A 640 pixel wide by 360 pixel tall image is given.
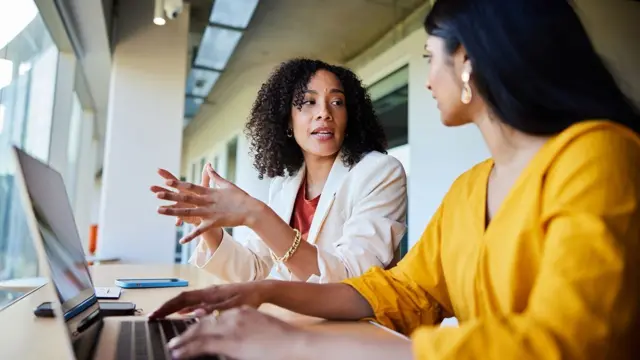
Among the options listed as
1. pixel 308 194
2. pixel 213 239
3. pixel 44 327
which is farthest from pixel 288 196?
pixel 44 327

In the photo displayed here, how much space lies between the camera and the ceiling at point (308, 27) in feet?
13.5

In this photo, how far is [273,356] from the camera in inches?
23.2

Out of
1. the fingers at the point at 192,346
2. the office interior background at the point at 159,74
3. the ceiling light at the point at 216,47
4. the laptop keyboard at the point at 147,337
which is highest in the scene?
the ceiling light at the point at 216,47

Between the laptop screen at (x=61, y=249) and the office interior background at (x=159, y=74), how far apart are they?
51.3 inches

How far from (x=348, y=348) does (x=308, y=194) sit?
121 cm

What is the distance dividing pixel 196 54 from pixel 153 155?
1.79 metres

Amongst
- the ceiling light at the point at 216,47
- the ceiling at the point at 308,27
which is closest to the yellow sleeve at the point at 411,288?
the ceiling at the point at 308,27

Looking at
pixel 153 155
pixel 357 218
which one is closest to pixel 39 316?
pixel 357 218

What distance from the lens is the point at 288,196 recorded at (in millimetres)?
1755

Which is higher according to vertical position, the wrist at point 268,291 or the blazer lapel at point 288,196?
the blazer lapel at point 288,196

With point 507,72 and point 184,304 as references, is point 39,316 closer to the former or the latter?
point 184,304

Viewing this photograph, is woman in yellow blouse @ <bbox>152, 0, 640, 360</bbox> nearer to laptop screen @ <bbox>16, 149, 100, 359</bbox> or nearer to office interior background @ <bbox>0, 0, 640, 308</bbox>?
laptop screen @ <bbox>16, 149, 100, 359</bbox>

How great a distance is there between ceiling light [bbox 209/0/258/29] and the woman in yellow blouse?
3134 mm

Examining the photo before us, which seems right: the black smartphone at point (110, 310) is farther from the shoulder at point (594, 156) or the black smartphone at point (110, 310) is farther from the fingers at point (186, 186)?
the shoulder at point (594, 156)
